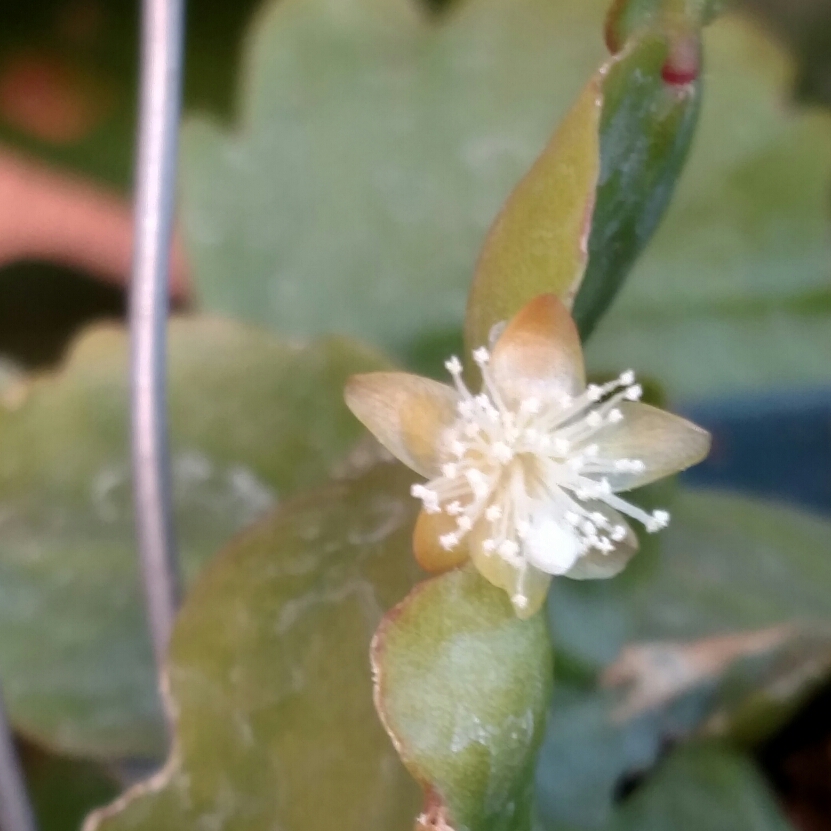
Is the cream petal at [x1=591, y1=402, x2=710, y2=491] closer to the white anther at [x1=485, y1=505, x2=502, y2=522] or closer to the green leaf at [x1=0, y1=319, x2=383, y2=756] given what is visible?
the white anther at [x1=485, y1=505, x2=502, y2=522]

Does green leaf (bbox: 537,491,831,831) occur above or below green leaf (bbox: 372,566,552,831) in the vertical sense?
below

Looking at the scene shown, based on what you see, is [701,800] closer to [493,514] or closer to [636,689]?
[636,689]

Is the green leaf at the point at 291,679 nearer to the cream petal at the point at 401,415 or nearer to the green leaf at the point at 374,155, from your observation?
the cream petal at the point at 401,415

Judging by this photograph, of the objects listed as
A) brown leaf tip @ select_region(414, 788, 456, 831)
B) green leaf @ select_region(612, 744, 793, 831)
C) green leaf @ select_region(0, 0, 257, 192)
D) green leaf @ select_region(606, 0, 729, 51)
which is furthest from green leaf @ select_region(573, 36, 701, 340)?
green leaf @ select_region(0, 0, 257, 192)

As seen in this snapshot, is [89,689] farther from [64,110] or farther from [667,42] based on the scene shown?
[64,110]

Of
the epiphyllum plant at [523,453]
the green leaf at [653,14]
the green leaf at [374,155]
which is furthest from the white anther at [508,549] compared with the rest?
the green leaf at [374,155]

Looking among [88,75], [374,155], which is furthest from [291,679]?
[88,75]

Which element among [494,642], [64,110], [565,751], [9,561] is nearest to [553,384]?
[494,642]
